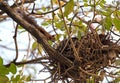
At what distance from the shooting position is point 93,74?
39.4 inches

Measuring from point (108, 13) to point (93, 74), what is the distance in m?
0.20

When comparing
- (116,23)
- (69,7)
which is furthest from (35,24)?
(116,23)

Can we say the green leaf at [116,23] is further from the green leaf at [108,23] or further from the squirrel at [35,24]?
the squirrel at [35,24]

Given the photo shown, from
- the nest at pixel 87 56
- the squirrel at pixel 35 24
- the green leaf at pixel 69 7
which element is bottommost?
the nest at pixel 87 56

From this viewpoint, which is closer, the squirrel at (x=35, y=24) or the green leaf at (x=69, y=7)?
the green leaf at (x=69, y=7)

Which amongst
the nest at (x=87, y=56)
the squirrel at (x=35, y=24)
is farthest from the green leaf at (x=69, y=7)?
the squirrel at (x=35, y=24)

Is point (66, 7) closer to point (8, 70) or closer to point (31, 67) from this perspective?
point (8, 70)

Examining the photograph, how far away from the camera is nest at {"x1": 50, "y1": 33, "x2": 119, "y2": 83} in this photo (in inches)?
39.2

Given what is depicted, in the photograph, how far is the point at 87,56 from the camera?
39.2 inches

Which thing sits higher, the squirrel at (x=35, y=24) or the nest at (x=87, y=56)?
the squirrel at (x=35, y=24)

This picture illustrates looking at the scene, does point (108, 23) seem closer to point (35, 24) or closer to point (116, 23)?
point (116, 23)

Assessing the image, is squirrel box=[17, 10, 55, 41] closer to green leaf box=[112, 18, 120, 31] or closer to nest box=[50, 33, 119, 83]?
nest box=[50, 33, 119, 83]

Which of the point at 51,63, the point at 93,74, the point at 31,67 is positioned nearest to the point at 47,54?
the point at 51,63

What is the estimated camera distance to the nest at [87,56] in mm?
996
